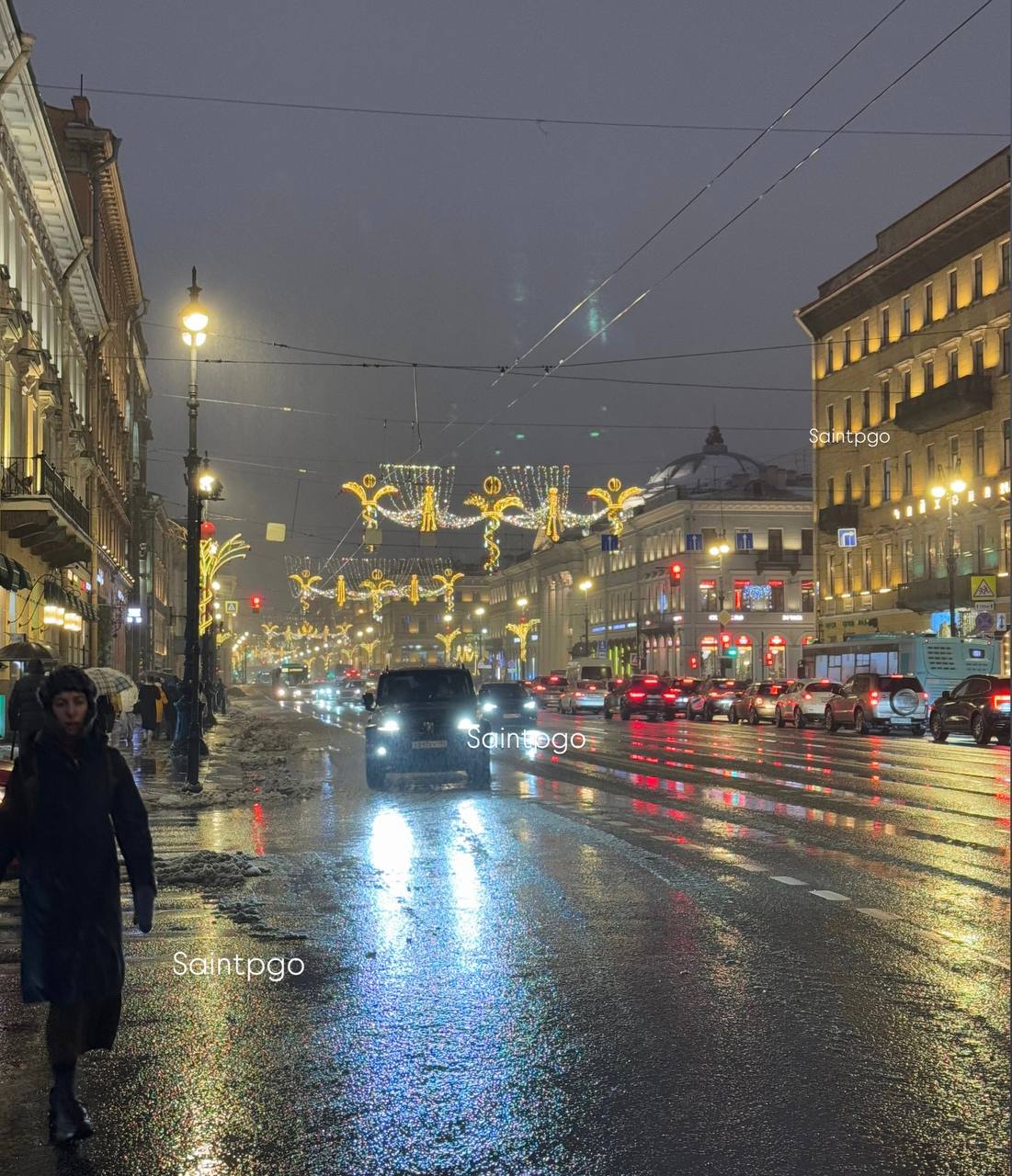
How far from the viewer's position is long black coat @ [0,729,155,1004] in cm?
568

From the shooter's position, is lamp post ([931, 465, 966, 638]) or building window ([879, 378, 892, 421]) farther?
building window ([879, 378, 892, 421])

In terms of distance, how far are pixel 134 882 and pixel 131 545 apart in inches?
2706

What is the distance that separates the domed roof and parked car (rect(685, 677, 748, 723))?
3931cm

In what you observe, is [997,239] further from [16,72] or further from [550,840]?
[550,840]

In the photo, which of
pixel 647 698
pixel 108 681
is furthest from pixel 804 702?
pixel 108 681

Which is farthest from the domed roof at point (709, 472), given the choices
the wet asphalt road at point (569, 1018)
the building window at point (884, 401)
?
the wet asphalt road at point (569, 1018)

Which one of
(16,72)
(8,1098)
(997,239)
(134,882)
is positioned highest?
(997,239)

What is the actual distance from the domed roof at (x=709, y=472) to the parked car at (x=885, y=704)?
56.5 meters

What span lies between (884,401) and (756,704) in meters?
19.5

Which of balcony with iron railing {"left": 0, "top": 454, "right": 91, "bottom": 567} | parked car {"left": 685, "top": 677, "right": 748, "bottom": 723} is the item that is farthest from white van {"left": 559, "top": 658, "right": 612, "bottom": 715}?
balcony with iron railing {"left": 0, "top": 454, "right": 91, "bottom": 567}

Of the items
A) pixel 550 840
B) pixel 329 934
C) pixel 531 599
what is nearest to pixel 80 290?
pixel 550 840

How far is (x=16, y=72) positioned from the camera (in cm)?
2877

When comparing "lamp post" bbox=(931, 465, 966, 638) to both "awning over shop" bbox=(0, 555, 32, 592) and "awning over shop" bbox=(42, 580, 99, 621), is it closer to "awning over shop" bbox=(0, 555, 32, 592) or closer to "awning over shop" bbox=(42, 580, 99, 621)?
"awning over shop" bbox=(42, 580, 99, 621)

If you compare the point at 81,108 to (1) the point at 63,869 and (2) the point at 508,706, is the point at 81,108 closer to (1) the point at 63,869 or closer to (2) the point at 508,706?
(2) the point at 508,706
